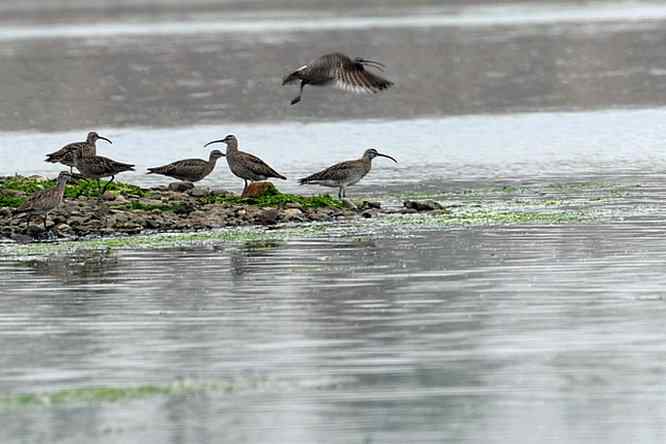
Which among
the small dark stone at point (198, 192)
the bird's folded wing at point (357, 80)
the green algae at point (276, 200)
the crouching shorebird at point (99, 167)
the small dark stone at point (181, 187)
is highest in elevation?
the bird's folded wing at point (357, 80)

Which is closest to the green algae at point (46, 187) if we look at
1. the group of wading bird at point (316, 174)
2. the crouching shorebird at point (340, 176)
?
the group of wading bird at point (316, 174)

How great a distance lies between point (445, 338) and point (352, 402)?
2.17m

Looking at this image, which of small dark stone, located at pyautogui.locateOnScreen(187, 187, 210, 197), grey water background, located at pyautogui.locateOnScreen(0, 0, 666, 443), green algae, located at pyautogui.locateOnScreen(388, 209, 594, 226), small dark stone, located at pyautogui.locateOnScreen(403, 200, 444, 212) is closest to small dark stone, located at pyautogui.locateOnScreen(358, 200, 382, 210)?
small dark stone, located at pyautogui.locateOnScreen(403, 200, 444, 212)

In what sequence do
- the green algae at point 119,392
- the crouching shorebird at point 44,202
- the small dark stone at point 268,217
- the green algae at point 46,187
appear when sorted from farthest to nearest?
the green algae at point 46,187 < the small dark stone at point 268,217 < the crouching shorebird at point 44,202 < the green algae at point 119,392

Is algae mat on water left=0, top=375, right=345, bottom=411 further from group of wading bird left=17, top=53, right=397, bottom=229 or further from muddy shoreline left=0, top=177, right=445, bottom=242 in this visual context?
group of wading bird left=17, top=53, right=397, bottom=229

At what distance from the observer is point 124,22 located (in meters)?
105

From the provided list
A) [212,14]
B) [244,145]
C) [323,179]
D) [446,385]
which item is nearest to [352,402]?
[446,385]

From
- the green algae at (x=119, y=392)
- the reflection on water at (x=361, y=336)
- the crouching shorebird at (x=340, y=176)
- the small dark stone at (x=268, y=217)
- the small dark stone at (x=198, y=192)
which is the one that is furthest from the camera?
the crouching shorebird at (x=340, y=176)

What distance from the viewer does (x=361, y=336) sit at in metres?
14.7

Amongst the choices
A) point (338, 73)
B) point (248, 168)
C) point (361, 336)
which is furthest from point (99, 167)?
point (361, 336)

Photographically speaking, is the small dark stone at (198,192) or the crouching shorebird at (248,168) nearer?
the small dark stone at (198,192)

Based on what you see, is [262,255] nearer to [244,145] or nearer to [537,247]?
[537,247]

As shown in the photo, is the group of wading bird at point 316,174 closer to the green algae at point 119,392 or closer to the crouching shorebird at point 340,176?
the crouching shorebird at point 340,176

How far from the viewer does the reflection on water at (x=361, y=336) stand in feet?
39.3
